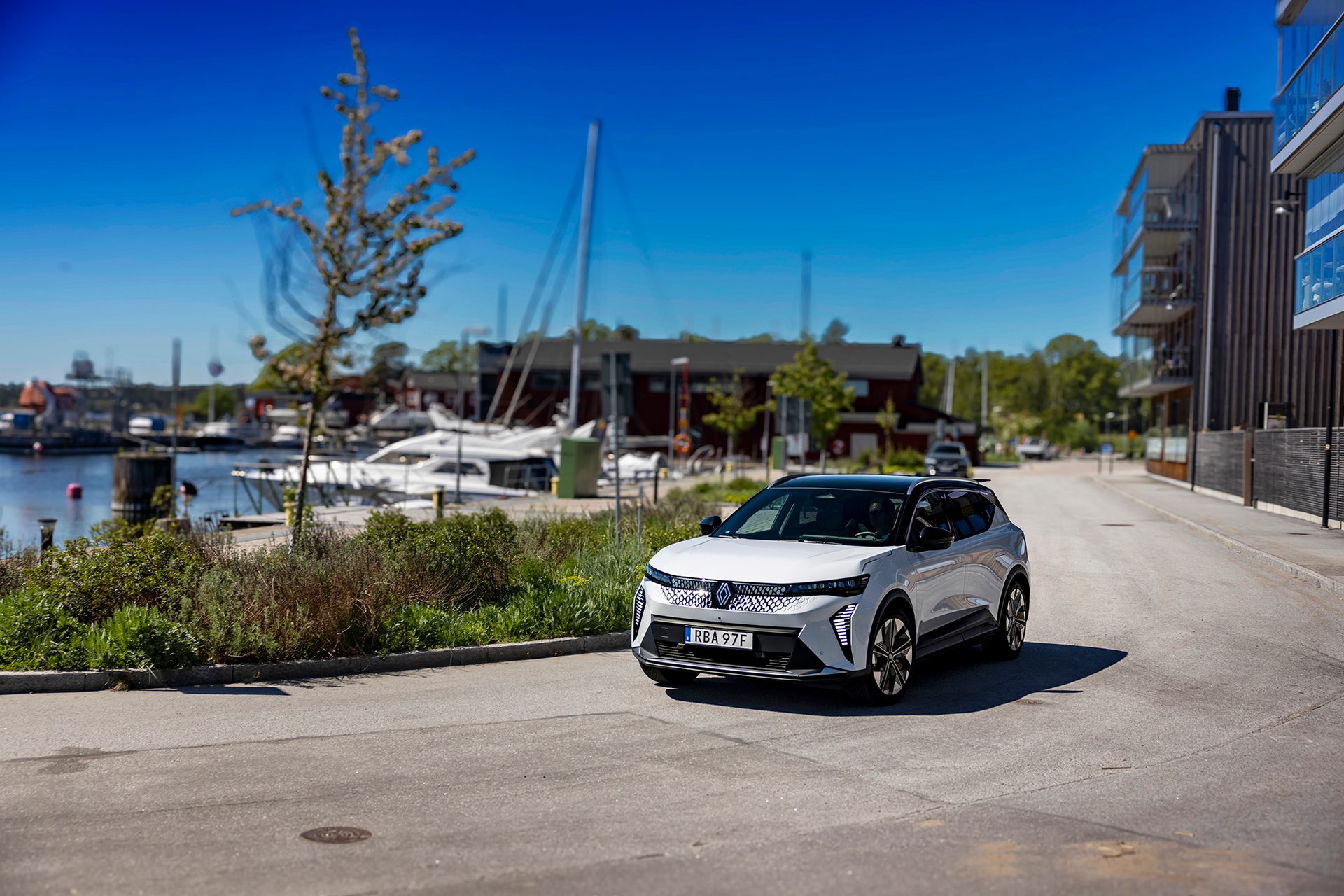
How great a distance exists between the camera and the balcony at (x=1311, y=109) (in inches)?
978

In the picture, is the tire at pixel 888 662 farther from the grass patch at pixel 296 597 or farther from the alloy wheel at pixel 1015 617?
the grass patch at pixel 296 597

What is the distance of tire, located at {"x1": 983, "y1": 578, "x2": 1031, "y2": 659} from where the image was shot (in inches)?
398

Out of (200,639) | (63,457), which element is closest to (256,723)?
(200,639)

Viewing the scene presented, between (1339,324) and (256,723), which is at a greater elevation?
(1339,324)

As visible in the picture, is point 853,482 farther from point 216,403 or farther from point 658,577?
point 216,403

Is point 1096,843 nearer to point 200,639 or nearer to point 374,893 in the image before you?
point 374,893

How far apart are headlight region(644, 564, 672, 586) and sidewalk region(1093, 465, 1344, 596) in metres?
10.7

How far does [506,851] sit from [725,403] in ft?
234

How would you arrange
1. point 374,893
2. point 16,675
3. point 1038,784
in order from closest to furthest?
A: point 374,893 → point 1038,784 → point 16,675

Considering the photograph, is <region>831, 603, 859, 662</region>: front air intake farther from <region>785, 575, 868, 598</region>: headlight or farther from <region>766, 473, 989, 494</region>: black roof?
<region>766, 473, 989, 494</region>: black roof

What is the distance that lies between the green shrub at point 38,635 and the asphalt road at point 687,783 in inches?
18.7

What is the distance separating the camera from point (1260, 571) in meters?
17.5

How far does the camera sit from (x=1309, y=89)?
27.0m

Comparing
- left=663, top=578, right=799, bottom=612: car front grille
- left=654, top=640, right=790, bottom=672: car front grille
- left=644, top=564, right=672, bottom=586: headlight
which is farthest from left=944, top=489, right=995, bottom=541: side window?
left=644, top=564, right=672, bottom=586: headlight
